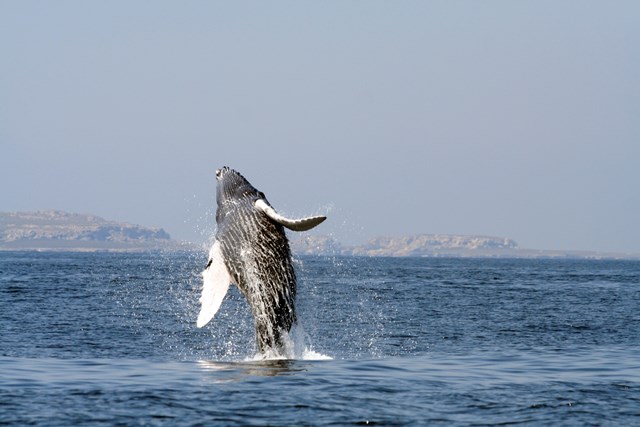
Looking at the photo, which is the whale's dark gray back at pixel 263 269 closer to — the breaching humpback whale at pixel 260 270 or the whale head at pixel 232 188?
the breaching humpback whale at pixel 260 270

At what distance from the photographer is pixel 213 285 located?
573 inches

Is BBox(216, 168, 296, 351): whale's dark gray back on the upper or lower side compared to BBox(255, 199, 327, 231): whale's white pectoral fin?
lower

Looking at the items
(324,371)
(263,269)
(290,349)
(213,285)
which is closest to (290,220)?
(263,269)

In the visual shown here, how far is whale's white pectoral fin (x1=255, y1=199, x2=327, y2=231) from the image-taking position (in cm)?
1254

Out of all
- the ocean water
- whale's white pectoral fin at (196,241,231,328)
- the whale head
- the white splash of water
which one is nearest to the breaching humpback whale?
whale's white pectoral fin at (196,241,231,328)

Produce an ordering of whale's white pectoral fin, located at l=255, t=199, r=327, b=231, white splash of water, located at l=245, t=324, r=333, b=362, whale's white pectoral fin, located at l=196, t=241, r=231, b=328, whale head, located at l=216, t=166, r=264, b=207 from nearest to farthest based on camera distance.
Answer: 1. whale's white pectoral fin, located at l=255, t=199, r=327, b=231
2. whale's white pectoral fin, located at l=196, t=241, r=231, b=328
3. white splash of water, located at l=245, t=324, r=333, b=362
4. whale head, located at l=216, t=166, r=264, b=207

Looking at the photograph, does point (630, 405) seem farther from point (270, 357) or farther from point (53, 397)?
point (53, 397)

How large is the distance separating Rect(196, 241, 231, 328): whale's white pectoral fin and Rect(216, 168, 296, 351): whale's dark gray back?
0.11 m

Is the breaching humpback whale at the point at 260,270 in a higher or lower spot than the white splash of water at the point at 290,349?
higher

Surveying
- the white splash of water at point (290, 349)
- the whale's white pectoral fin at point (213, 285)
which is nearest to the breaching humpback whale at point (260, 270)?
the whale's white pectoral fin at point (213, 285)

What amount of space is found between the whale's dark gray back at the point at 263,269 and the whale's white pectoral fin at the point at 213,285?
0.11 meters

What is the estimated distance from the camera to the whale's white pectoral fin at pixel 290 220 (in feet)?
41.1

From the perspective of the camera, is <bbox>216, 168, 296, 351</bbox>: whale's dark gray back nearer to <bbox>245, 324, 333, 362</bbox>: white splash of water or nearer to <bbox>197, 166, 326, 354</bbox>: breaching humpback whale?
<bbox>197, 166, 326, 354</bbox>: breaching humpback whale

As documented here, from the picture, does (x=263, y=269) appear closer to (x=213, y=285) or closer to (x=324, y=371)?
(x=213, y=285)
